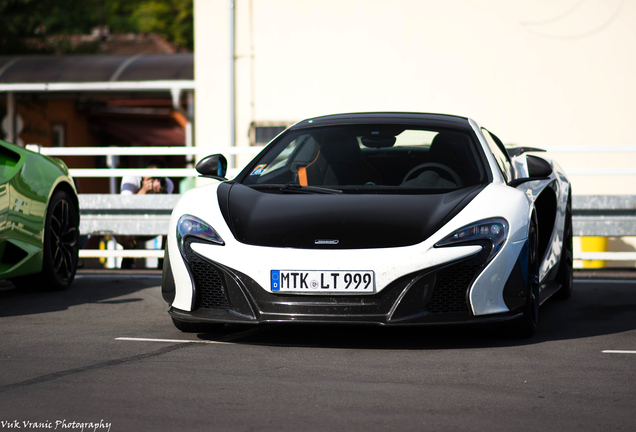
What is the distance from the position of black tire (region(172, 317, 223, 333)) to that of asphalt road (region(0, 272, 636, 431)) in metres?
0.05

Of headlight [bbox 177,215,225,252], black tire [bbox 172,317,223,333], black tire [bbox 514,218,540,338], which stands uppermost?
headlight [bbox 177,215,225,252]

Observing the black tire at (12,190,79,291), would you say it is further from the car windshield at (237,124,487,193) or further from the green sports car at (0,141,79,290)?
the car windshield at (237,124,487,193)

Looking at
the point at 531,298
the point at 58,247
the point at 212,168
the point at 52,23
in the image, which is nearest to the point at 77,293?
the point at 58,247

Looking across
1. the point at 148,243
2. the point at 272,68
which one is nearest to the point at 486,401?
the point at 148,243

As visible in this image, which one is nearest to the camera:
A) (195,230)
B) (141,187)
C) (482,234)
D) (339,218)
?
(482,234)

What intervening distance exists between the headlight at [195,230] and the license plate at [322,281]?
0.41 meters

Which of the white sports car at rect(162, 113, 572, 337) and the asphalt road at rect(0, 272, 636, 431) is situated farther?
the white sports car at rect(162, 113, 572, 337)

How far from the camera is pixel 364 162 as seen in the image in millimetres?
6039

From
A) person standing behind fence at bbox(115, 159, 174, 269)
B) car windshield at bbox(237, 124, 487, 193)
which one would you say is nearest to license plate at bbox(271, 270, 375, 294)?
car windshield at bbox(237, 124, 487, 193)

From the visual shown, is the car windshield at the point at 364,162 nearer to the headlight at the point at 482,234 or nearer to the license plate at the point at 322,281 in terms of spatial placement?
the headlight at the point at 482,234

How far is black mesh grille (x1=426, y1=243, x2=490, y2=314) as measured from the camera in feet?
15.7

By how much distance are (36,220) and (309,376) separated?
3.50 metres

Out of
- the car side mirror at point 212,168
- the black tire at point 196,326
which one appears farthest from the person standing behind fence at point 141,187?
the black tire at point 196,326

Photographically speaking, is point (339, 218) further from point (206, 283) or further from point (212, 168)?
point (212, 168)
